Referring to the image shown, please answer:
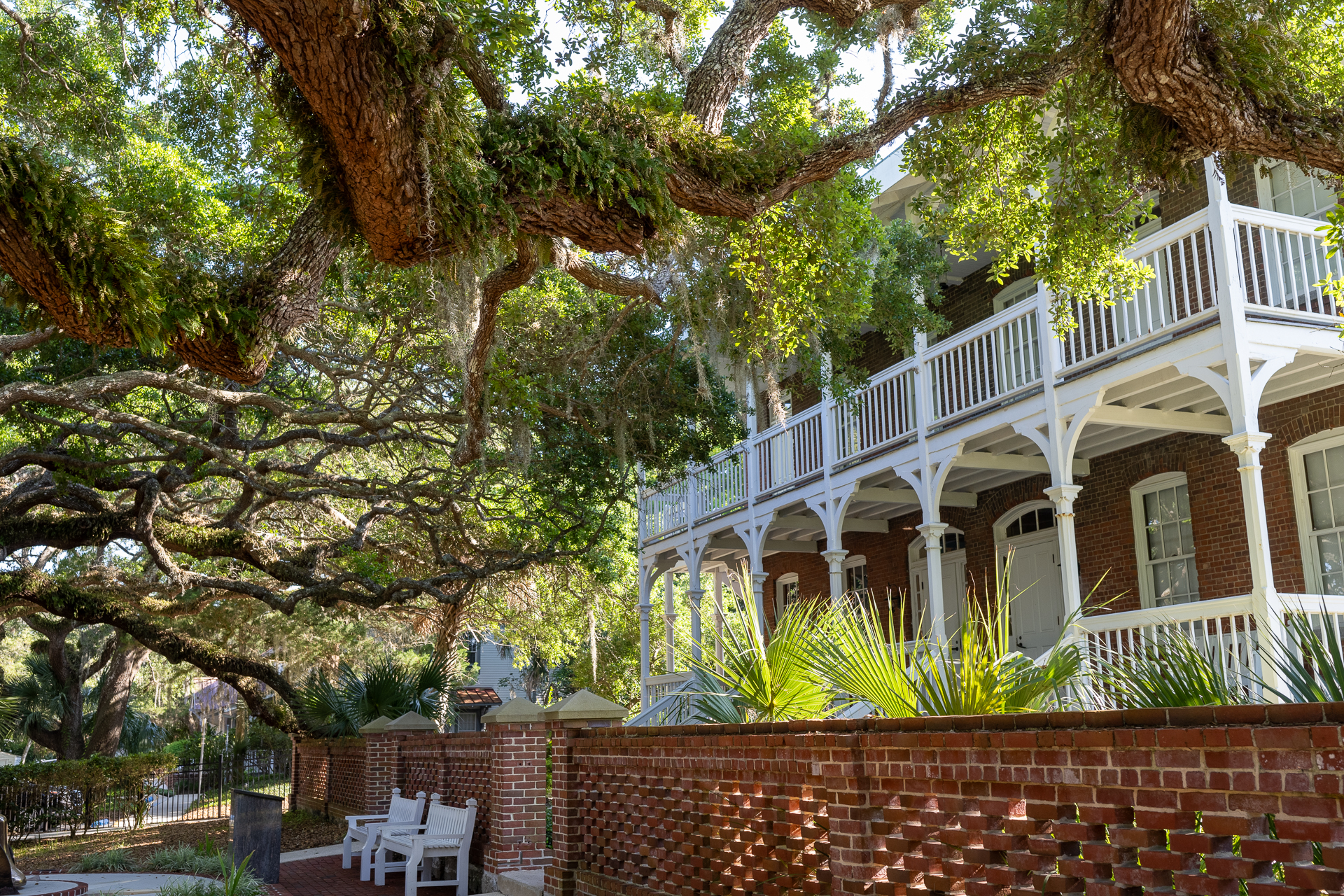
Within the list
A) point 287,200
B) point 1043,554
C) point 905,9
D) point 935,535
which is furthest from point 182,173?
point 1043,554

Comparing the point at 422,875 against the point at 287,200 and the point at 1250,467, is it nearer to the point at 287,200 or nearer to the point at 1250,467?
the point at 287,200

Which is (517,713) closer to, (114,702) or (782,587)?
(782,587)

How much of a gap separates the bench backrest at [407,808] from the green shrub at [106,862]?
349cm

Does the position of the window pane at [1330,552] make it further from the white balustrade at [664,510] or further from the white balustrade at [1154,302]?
the white balustrade at [664,510]

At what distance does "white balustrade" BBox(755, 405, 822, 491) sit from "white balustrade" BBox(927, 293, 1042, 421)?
2.66 m

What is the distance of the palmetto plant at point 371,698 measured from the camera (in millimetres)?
17469

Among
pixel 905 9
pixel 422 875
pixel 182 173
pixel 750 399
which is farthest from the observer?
pixel 750 399

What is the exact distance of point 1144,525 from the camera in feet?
43.4

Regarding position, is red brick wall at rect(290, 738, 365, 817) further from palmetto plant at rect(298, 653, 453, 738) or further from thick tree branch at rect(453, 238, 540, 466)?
thick tree branch at rect(453, 238, 540, 466)

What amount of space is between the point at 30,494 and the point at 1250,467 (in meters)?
14.2

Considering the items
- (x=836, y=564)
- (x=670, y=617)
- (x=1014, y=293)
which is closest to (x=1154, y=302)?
(x=1014, y=293)

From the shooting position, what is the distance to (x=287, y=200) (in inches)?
391

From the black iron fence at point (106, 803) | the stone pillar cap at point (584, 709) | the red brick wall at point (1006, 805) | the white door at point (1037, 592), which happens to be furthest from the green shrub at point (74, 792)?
the red brick wall at point (1006, 805)

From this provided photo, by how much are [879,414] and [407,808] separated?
7940mm
